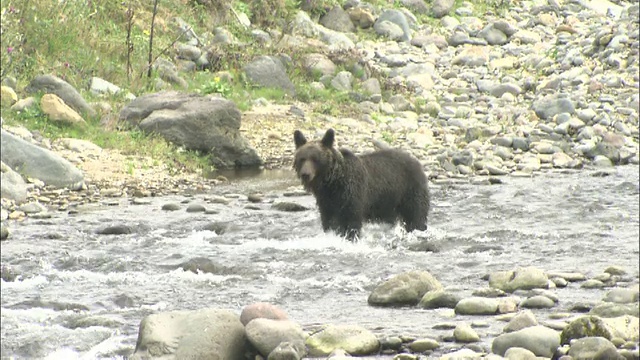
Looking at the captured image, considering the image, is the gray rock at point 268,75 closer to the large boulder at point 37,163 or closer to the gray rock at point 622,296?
the large boulder at point 37,163

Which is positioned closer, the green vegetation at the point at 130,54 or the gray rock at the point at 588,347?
the gray rock at the point at 588,347

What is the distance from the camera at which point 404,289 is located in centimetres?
788

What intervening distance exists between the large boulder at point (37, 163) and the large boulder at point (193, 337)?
7364mm

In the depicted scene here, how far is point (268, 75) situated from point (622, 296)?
44.0ft

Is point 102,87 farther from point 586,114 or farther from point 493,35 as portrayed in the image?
point 493,35

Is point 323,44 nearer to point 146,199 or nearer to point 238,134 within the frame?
point 238,134

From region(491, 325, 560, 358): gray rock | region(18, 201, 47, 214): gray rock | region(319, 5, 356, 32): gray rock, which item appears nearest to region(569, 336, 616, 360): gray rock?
region(491, 325, 560, 358): gray rock

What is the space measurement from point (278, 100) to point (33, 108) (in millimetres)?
5313

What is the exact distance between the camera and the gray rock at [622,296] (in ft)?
23.9

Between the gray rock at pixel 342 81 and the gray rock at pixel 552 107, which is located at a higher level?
the gray rock at pixel 342 81

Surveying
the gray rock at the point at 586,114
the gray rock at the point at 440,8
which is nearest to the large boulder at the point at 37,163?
the gray rock at the point at 586,114

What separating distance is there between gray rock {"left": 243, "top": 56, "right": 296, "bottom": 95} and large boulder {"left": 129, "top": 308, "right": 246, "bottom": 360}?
532 inches

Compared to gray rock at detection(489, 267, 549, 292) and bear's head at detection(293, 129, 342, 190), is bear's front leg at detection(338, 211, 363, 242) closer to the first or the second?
bear's head at detection(293, 129, 342, 190)

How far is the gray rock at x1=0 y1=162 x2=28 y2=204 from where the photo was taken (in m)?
12.7
